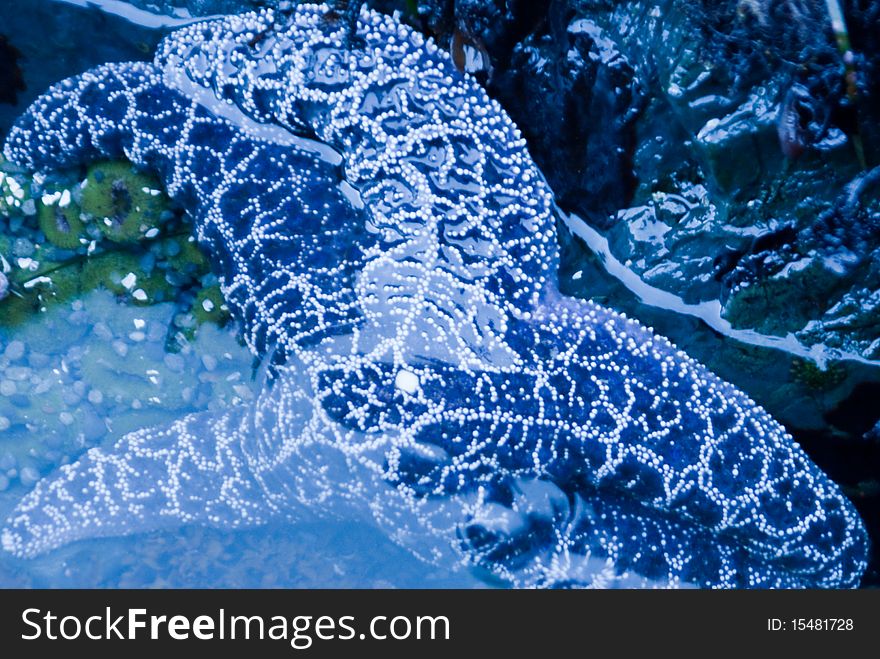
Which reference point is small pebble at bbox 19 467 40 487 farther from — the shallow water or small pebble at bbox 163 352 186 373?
small pebble at bbox 163 352 186 373

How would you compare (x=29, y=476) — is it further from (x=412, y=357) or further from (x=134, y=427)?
(x=412, y=357)

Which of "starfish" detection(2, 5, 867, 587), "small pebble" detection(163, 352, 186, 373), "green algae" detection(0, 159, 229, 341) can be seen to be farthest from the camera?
"small pebble" detection(163, 352, 186, 373)

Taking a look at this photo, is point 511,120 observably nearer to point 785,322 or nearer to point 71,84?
point 785,322

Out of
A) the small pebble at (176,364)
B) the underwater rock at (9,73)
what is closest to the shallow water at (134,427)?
the small pebble at (176,364)

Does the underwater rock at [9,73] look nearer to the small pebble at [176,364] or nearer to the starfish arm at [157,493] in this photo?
the small pebble at [176,364]

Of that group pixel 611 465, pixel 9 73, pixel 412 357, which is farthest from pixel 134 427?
pixel 611 465

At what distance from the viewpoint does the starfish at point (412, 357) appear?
7.09 ft

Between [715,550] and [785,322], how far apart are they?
828 millimetres

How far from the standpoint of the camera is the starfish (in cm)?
216

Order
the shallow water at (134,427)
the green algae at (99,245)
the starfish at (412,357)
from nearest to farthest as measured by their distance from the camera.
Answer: the starfish at (412,357)
the shallow water at (134,427)
the green algae at (99,245)

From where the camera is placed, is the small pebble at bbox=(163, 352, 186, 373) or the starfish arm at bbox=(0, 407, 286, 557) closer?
the starfish arm at bbox=(0, 407, 286, 557)

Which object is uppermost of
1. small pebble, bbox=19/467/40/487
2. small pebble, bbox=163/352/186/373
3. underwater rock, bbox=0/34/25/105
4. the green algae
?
underwater rock, bbox=0/34/25/105

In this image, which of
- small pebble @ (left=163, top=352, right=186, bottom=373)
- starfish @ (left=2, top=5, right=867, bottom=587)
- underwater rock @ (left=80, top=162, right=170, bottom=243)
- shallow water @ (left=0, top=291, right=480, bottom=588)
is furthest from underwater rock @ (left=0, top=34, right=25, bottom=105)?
small pebble @ (left=163, top=352, right=186, bottom=373)

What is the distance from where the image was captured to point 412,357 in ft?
7.23
